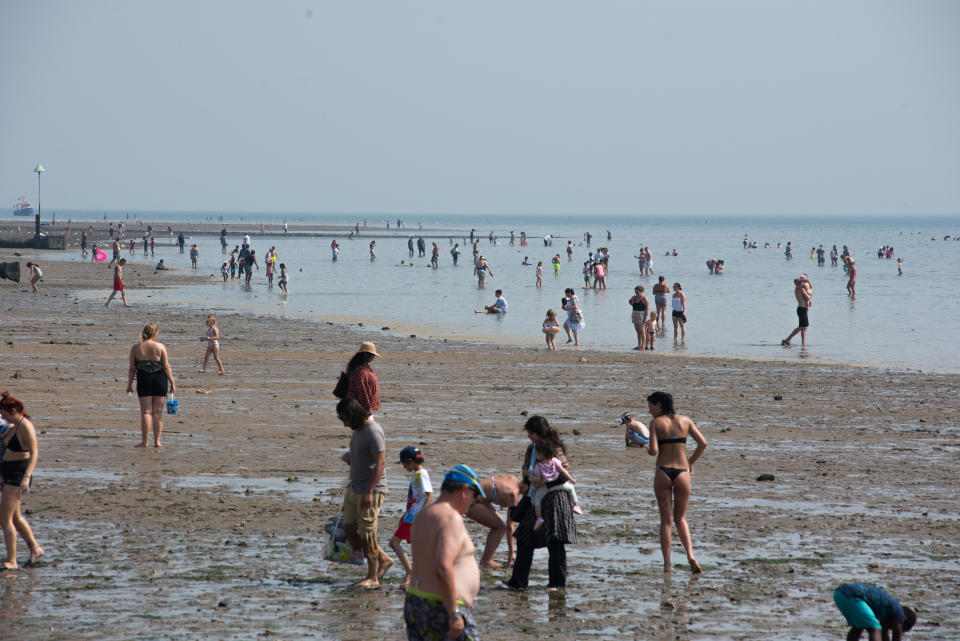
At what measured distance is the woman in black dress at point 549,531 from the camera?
8.17 meters

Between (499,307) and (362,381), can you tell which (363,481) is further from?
(499,307)

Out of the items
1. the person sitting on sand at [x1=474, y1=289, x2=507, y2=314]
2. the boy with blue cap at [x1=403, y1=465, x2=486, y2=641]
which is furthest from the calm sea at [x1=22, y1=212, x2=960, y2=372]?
the boy with blue cap at [x1=403, y1=465, x2=486, y2=641]

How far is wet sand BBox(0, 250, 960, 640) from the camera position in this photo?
301 inches

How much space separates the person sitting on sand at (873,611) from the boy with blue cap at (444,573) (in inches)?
82.9

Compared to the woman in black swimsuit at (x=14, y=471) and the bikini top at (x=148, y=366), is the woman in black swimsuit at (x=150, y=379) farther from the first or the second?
the woman in black swimsuit at (x=14, y=471)

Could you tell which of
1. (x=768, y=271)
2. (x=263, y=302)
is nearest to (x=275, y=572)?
(x=263, y=302)

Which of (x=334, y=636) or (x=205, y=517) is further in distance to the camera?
(x=205, y=517)

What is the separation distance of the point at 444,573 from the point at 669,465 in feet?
13.2

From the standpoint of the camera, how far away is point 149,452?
12805mm

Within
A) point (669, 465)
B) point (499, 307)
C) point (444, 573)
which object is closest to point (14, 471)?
point (444, 573)

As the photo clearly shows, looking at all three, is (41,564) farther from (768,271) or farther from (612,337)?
(768,271)

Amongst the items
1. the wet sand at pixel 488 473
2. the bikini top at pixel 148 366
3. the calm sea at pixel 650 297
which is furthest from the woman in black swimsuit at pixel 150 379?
the calm sea at pixel 650 297

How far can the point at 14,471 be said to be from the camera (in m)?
8.49

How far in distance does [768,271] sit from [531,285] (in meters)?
25.4
